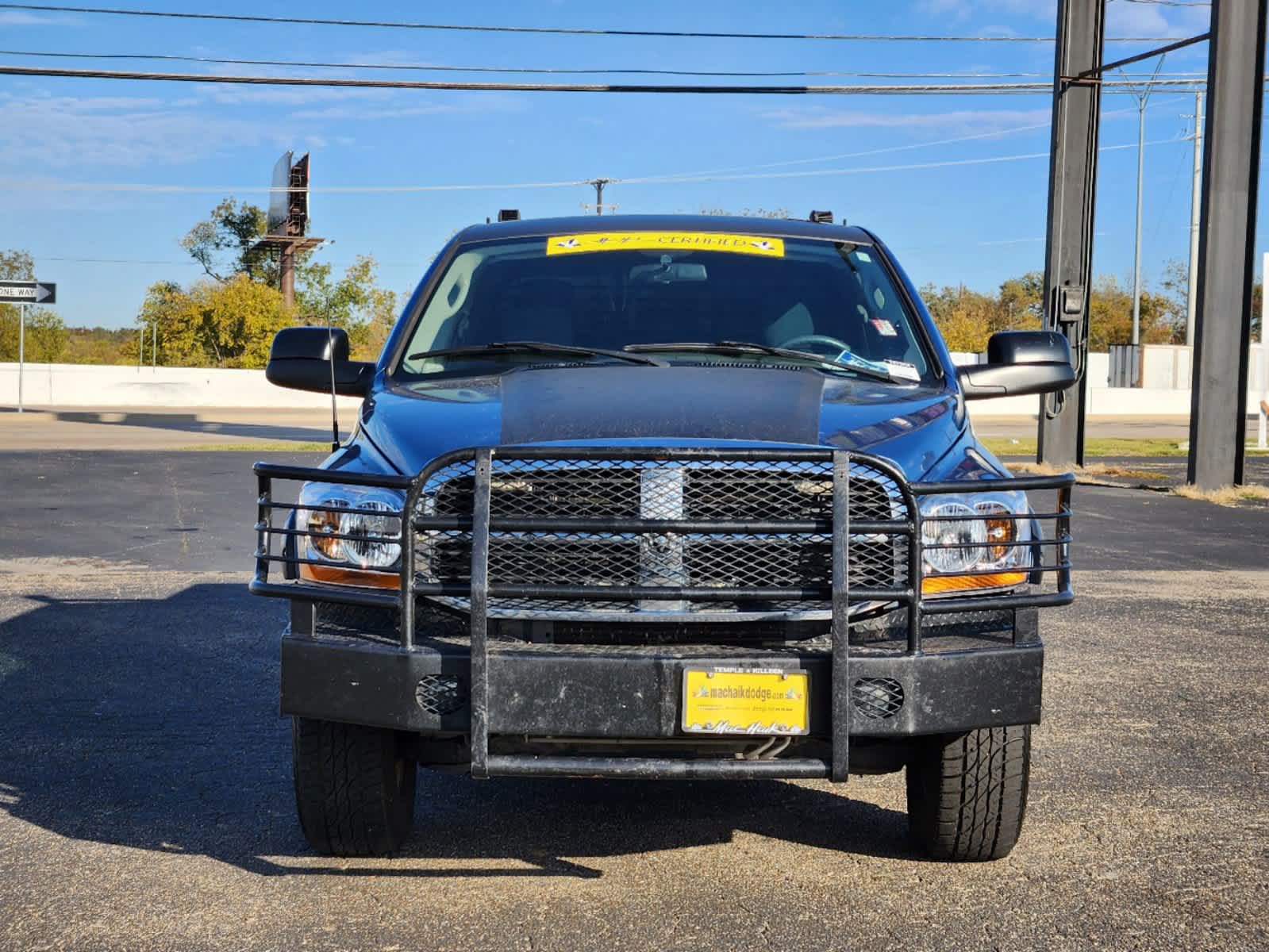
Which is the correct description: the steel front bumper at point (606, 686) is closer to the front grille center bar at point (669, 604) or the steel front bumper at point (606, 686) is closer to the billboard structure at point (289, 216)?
the front grille center bar at point (669, 604)

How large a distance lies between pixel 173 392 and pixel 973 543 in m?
47.0

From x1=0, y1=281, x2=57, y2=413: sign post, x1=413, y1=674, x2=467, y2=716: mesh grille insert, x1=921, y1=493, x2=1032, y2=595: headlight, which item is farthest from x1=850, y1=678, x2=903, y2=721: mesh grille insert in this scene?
x1=0, y1=281, x2=57, y2=413: sign post

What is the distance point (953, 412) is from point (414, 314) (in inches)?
76.0

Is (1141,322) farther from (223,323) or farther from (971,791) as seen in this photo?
(971,791)

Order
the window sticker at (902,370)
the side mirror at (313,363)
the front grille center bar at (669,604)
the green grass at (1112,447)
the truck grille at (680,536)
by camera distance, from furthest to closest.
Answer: the green grass at (1112,447)
the side mirror at (313,363)
the window sticker at (902,370)
the truck grille at (680,536)
the front grille center bar at (669,604)

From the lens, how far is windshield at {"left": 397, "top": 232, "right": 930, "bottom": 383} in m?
4.89

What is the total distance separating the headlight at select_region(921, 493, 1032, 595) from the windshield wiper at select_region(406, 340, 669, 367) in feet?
4.00

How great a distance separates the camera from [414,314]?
17.0 feet

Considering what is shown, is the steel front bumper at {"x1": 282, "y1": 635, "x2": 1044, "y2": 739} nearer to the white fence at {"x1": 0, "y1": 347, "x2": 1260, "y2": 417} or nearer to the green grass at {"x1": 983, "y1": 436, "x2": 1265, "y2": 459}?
the green grass at {"x1": 983, "y1": 436, "x2": 1265, "y2": 459}

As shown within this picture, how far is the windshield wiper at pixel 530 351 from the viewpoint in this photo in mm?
4676

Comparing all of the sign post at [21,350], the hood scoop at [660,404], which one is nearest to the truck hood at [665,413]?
the hood scoop at [660,404]

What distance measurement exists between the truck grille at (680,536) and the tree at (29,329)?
62011 millimetres

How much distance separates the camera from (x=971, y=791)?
395 cm

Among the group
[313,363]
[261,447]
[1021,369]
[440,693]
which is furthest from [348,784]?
[261,447]
